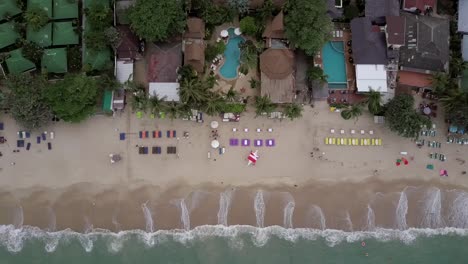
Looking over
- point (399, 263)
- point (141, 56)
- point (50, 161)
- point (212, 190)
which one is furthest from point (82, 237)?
point (399, 263)

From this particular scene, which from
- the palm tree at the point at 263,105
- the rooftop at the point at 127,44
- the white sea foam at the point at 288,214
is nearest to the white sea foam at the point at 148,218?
the white sea foam at the point at 288,214

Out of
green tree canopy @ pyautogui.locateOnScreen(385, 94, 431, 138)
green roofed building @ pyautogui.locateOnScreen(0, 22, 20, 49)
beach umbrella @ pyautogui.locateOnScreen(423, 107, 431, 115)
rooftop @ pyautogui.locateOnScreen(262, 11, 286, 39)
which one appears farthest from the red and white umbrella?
green roofed building @ pyautogui.locateOnScreen(0, 22, 20, 49)

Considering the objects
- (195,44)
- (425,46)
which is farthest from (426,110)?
(195,44)

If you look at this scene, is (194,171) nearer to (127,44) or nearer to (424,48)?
(127,44)

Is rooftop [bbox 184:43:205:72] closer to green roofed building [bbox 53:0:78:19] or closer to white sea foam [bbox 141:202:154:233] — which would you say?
green roofed building [bbox 53:0:78:19]

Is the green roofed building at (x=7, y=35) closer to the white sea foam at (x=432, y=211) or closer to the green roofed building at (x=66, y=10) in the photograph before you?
the green roofed building at (x=66, y=10)
